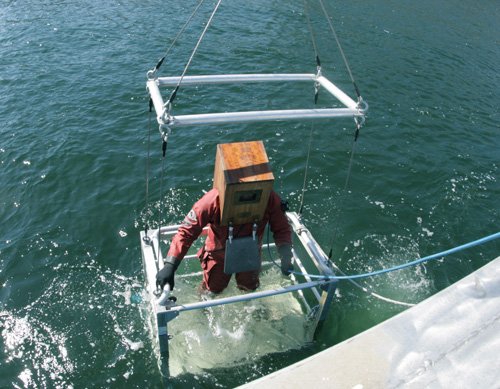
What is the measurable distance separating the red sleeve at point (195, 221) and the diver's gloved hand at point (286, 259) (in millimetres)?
959

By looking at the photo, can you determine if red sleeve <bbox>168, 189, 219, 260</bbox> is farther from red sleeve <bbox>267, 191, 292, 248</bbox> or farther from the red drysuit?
red sleeve <bbox>267, 191, 292, 248</bbox>

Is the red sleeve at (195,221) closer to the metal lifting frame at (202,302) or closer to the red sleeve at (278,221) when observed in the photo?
the metal lifting frame at (202,302)

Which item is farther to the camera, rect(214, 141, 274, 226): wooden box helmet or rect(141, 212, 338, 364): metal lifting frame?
rect(141, 212, 338, 364): metal lifting frame

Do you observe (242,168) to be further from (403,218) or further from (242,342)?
(403,218)

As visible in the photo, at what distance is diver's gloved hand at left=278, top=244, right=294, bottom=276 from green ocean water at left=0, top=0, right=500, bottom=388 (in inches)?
54.4

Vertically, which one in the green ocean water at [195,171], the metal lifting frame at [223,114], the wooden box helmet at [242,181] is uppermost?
the metal lifting frame at [223,114]

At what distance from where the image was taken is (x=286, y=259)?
4262mm

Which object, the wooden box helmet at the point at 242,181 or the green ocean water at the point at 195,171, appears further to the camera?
the green ocean water at the point at 195,171

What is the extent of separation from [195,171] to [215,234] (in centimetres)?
452

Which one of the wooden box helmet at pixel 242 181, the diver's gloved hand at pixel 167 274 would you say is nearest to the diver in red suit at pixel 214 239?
the diver's gloved hand at pixel 167 274

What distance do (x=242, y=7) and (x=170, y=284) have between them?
17.7 m

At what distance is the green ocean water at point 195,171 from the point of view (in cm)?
524

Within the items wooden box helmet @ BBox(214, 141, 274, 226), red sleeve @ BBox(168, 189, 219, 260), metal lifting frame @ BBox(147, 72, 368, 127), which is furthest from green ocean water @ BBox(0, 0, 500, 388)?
metal lifting frame @ BBox(147, 72, 368, 127)

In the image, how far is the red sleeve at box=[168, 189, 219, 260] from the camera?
156 inches
